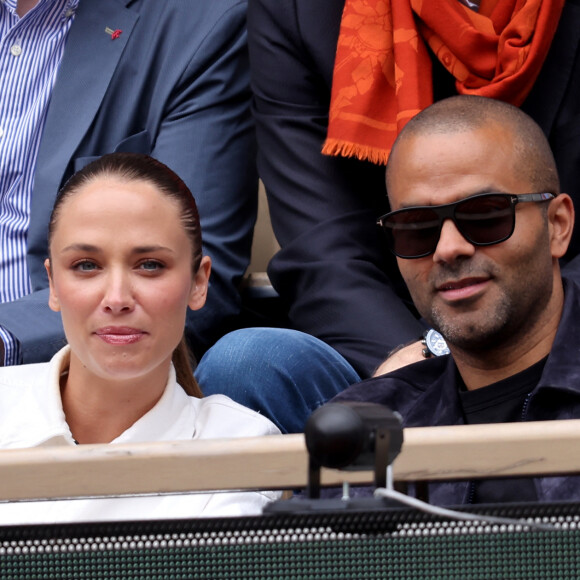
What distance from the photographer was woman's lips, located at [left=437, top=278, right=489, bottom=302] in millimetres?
1473

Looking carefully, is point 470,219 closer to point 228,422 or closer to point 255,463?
point 228,422

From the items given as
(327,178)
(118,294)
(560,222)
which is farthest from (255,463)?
(327,178)

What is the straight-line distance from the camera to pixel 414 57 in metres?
2.15

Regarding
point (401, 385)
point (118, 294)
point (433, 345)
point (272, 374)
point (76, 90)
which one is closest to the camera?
point (118, 294)

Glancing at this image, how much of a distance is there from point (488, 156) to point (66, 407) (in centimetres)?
72

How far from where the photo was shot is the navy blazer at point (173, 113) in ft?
7.14

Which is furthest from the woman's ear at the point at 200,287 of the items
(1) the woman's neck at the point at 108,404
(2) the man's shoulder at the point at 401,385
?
(2) the man's shoulder at the point at 401,385

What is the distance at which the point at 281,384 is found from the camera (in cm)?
171

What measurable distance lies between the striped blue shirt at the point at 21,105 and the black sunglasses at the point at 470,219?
0.97 meters

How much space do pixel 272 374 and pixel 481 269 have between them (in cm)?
41

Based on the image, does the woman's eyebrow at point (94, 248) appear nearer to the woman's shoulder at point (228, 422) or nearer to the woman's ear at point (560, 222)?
the woman's shoulder at point (228, 422)

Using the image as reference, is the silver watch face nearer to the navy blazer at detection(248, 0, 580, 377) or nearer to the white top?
the navy blazer at detection(248, 0, 580, 377)

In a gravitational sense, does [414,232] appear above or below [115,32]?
below

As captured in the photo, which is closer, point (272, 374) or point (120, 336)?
point (120, 336)
